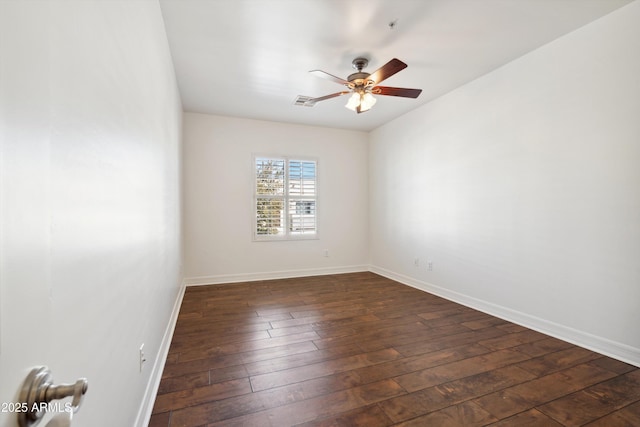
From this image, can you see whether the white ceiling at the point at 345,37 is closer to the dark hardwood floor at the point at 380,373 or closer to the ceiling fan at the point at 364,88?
the ceiling fan at the point at 364,88

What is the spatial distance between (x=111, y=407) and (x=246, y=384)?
105 centimetres

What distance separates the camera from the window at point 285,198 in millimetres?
5055

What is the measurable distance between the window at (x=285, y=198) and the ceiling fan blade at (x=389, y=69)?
2639 millimetres

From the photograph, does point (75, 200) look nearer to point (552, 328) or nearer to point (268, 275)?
point (552, 328)

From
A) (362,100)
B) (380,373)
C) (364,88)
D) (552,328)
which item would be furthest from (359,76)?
(552,328)

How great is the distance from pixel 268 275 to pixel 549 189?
4031 millimetres

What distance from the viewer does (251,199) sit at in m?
4.98

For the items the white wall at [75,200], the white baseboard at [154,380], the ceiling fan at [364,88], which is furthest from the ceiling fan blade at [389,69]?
the white baseboard at [154,380]

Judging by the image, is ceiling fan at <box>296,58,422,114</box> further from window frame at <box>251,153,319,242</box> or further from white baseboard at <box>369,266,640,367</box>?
white baseboard at <box>369,266,640,367</box>

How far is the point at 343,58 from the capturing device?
300 centimetres

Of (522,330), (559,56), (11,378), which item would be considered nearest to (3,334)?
(11,378)

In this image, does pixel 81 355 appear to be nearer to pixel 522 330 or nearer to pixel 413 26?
pixel 413 26

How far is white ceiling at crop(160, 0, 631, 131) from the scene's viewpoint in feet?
7.45

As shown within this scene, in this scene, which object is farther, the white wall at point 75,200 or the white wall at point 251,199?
the white wall at point 251,199
